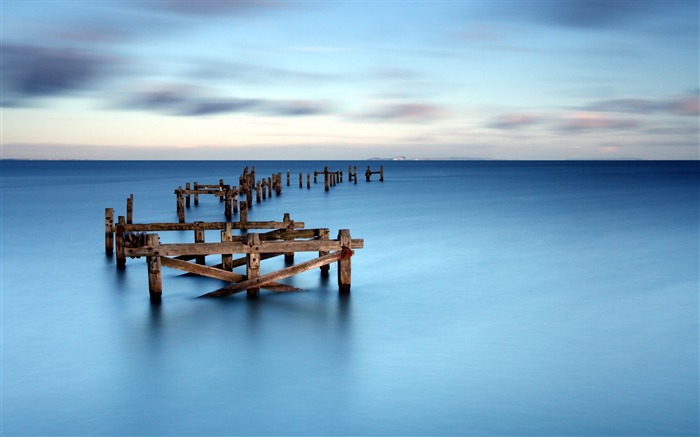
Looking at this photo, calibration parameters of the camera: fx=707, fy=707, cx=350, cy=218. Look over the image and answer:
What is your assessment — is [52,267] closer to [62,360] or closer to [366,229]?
[62,360]

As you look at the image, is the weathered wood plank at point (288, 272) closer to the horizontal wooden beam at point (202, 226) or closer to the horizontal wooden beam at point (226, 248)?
the horizontal wooden beam at point (226, 248)

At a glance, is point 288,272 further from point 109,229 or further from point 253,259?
point 109,229

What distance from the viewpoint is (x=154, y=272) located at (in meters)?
13.7

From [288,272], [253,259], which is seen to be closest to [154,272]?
[253,259]

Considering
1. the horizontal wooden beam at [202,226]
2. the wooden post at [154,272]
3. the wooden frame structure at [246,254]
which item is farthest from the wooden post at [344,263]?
the wooden post at [154,272]

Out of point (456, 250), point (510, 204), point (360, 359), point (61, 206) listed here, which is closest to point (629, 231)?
point (456, 250)

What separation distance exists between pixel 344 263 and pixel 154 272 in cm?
379

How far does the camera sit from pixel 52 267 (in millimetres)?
20375

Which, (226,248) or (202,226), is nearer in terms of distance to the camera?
(226,248)

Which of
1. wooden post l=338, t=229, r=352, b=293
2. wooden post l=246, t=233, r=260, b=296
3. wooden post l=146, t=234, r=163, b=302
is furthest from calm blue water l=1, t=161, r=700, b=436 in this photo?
wooden post l=246, t=233, r=260, b=296

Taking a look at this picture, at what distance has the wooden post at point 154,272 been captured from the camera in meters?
13.1

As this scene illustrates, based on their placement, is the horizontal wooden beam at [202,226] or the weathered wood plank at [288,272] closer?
the weathered wood plank at [288,272]

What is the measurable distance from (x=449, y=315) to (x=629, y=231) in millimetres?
18633

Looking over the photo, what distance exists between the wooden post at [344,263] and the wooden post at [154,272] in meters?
3.49
